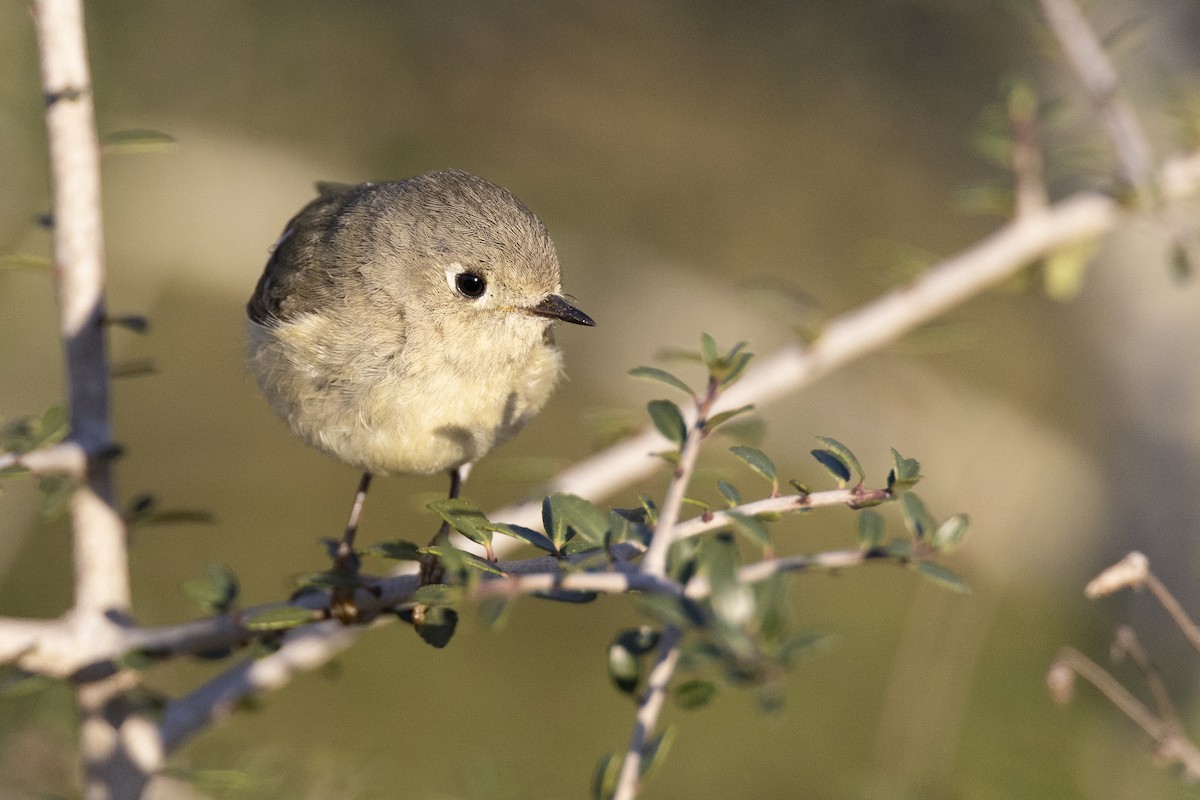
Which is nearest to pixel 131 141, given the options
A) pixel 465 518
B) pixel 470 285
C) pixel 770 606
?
pixel 470 285

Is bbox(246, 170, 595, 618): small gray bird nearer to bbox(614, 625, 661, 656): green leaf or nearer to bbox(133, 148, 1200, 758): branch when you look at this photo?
bbox(133, 148, 1200, 758): branch

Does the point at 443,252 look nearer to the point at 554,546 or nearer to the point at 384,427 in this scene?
the point at 384,427

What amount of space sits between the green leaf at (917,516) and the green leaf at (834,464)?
12 cm

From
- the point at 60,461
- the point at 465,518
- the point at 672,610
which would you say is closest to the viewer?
the point at 672,610

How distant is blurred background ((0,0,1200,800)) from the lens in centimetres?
339

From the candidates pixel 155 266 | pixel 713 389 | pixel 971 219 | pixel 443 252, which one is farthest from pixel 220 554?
pixel 971 219

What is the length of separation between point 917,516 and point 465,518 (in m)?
0.58

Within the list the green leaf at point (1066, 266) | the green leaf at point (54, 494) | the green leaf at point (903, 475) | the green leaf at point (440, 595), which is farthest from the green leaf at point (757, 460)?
the green leaf at point (1066, 266)

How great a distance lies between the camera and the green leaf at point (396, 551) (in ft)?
5.10

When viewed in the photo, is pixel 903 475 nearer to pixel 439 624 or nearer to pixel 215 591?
pixel 439 624

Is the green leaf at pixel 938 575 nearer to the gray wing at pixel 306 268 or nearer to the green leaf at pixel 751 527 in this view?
the green leaf at pixel 751 527

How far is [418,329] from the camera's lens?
2279 millimetres

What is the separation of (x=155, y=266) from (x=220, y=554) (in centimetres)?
151

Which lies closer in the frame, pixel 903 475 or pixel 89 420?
pixel 903 475
